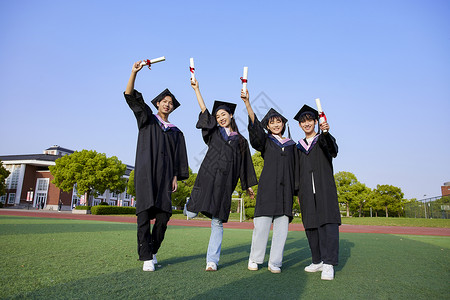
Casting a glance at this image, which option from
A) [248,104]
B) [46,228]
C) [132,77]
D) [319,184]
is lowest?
[46,228]

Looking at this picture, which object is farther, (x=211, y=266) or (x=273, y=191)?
(x=273, y=191)

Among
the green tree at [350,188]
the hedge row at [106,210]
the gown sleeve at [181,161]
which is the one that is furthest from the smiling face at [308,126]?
the green tree at [350,188]

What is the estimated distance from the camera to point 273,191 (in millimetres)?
4098

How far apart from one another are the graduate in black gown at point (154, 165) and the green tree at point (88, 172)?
126 ft

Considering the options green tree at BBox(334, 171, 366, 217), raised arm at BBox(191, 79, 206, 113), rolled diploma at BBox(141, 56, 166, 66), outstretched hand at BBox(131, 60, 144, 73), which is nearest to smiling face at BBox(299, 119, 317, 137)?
raised arm at BBox(191, 79, 206, 113)

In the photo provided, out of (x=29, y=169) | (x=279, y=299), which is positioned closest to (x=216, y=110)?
(x=279, y=299)

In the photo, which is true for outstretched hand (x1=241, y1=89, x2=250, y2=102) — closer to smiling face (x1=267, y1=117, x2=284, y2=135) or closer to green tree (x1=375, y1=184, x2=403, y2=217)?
smiling face (x1=267, y1=117, x2=284, y2=135)

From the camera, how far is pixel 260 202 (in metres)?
4.12

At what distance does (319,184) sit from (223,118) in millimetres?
1599

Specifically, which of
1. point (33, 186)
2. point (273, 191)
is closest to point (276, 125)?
point (273, 191)

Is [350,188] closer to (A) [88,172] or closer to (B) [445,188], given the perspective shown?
(A) [88,172]

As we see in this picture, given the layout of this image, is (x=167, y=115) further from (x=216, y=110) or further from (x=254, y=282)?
(x=254, y=282)

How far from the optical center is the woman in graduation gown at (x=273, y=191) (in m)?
3.94

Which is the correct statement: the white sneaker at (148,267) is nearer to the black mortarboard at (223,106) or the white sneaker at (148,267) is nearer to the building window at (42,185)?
the black mortarboard at (223,106)
